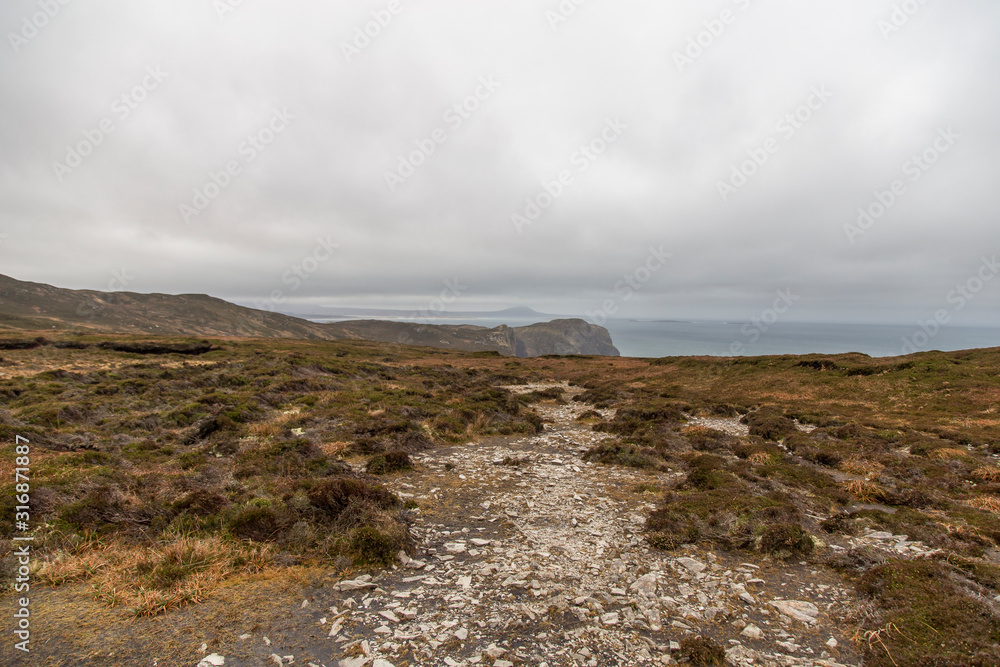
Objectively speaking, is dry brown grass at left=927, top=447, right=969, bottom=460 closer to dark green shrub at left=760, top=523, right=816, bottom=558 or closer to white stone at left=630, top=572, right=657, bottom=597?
dark green shrub at left=760, top=523, right=816, bottom=558

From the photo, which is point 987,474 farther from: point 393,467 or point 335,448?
point 335,448

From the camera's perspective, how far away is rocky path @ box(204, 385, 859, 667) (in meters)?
5.17

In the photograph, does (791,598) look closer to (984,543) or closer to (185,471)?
(984,543)

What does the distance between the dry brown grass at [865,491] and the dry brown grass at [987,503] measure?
1.82 meters

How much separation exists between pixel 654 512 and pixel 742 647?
4516mm

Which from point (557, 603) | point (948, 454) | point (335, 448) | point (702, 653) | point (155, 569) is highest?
point (948, 454)

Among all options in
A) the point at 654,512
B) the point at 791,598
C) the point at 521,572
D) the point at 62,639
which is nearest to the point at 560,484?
the point at 654,512

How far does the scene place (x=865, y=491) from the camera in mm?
11320

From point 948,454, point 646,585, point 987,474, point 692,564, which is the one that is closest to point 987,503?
point 987,474

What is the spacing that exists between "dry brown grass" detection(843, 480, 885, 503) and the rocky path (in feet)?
19.6

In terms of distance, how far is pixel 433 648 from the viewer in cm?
519

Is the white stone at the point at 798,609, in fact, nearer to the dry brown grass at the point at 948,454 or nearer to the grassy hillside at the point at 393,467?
the grassy hillside at the point at 393,467

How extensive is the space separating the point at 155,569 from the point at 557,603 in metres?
6.35

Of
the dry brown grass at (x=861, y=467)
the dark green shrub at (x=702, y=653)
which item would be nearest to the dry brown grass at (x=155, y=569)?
the dark green shrub at (x=702, y=653)
